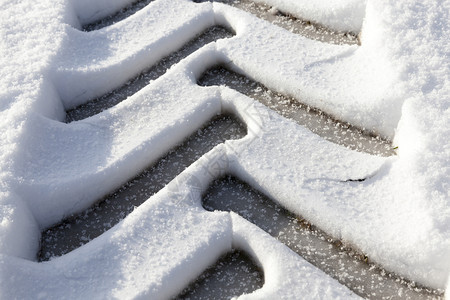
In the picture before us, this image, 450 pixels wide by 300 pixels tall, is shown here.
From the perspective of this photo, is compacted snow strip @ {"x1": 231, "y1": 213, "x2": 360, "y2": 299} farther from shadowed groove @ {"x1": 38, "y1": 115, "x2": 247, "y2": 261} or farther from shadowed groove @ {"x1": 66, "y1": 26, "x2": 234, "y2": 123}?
shadowed groove @ {"x1": 66, "y1": 26, "x2": 234, "y2": 123}

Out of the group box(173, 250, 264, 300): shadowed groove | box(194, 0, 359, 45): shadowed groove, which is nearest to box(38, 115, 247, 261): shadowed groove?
box(173, 250, 264, 300): shadowed groove

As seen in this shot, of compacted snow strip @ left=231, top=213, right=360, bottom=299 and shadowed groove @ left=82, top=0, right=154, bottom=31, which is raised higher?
shadowed groove @ left=82, top=0, right=154, bottom=31

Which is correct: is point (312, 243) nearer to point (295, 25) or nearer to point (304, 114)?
point (304, 114)

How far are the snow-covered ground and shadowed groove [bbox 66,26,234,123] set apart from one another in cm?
2

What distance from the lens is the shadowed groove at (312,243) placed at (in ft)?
3.21

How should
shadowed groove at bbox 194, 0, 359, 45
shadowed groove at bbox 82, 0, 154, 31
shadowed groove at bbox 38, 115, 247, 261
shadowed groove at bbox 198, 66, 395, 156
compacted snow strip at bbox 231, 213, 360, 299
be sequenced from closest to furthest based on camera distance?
compacted snow strip at bbox 231, 213, 360, 299, shadowed groove at bbox 38, 115, 247, 261, shadowed groove at bbox 198, 66, 395, 156, shadowed groove at bbox 194, 0, 359, 45, shadowed groove at bbox 82, 0, 154, 31

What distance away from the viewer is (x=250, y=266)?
3.38 ft

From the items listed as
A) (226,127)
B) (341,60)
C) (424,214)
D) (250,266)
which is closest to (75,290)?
(250,266)

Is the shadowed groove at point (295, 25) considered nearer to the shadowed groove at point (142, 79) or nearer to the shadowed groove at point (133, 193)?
the shadowed groove at point (142, 79)

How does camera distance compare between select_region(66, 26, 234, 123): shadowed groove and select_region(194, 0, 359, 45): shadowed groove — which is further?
select_region(194, 0, 359, 45): shadowed groove

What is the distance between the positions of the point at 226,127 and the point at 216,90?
102 mm

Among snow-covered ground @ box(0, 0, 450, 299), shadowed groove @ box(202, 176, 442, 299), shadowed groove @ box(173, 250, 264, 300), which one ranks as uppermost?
snow-covered ground @ box(0, 0, 450, 299)

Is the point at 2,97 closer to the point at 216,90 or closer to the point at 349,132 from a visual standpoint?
the point at 216,90

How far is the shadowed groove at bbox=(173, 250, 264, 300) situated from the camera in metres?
0.99
